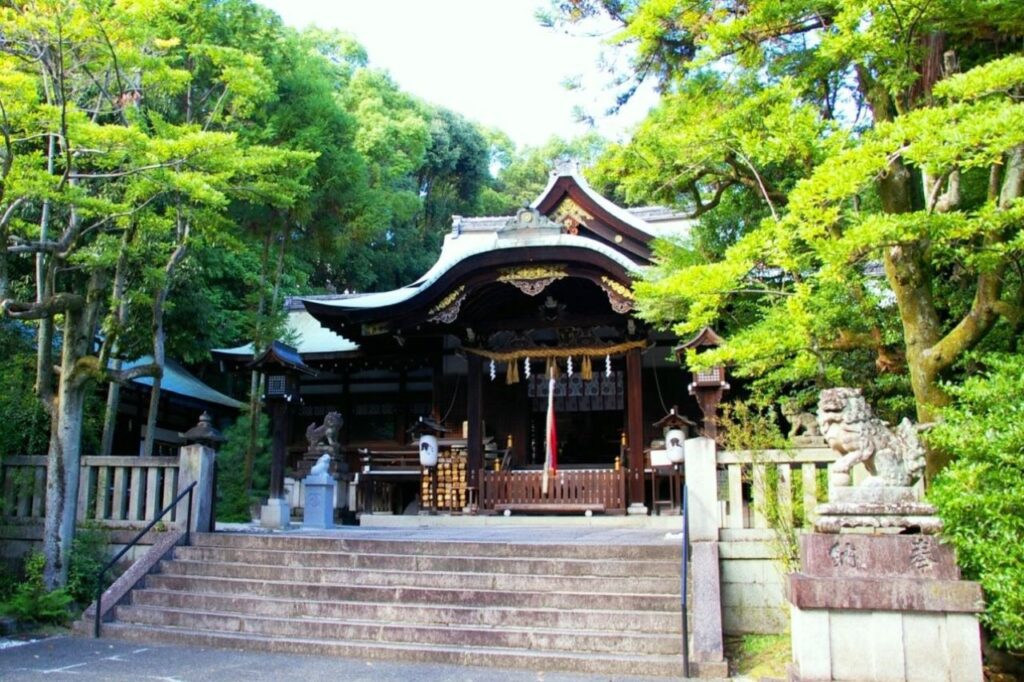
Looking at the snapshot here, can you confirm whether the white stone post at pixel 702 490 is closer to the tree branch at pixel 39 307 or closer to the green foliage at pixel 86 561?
the green foliage at pixel 86 561

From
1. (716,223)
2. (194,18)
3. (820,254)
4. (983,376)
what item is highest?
(194,18)

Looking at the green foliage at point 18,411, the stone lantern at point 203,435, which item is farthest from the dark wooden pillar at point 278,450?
the green foliage at point 18,411

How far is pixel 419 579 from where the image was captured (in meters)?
8.02

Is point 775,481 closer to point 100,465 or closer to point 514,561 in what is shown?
point 514,561

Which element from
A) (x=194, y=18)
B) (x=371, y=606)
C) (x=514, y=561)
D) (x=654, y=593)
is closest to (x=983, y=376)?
(x=654, y=593)

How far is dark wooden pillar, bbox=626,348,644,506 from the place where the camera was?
13656 mm

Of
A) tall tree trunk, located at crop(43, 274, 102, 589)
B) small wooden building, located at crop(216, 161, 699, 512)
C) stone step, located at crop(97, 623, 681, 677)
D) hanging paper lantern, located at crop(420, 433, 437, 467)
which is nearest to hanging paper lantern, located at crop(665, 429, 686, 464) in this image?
small wooden building, located at crop(216, 161, 699, 512)

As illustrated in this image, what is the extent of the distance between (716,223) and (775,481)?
3.26m

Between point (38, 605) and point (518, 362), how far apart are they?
29.4 feet

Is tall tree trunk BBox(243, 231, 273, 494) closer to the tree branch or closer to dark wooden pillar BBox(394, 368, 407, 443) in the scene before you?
dark wooden pillar BBox(394, 368, 407, 443)

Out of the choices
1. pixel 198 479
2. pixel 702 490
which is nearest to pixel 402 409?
pixel 198 479

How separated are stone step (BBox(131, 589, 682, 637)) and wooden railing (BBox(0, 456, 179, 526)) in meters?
1.45

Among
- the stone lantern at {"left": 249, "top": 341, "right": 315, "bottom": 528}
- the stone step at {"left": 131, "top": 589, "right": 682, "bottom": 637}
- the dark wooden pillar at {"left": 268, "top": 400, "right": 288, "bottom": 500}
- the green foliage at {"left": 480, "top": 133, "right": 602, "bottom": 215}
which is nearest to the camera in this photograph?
the stone step at {"left": 131, "top": 589, "right": 682, "bottom": 637}

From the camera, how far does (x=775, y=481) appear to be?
7.34 m
